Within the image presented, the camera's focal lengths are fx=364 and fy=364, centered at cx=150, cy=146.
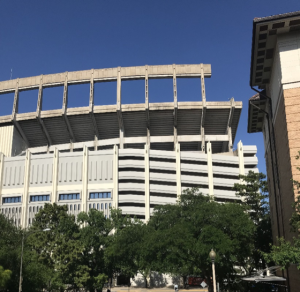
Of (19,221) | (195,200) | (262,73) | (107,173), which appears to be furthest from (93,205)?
(262,73)

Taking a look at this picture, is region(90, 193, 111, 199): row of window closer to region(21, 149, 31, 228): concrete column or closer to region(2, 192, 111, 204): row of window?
region(2, 192, 111, 204): row of window

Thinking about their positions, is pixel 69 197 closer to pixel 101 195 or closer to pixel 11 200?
pixel 101 195

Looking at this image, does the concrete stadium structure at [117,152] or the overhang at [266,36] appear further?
the concrete stadium structure at [117,152]

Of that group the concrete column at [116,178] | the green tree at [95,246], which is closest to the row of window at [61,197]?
the concrete column at [116,178]

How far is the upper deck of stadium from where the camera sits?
87500mm

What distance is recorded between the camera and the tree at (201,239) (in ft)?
111

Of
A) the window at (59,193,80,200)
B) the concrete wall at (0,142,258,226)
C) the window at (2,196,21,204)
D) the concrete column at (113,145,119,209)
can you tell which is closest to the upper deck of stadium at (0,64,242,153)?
the concrete wall at (0,142,258,226)

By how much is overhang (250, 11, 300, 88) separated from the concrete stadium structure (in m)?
51.7

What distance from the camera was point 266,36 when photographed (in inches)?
1137

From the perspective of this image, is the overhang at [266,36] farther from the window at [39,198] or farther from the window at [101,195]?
the window at [39,198]

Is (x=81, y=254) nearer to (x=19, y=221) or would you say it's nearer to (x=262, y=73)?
(x=262, y=73)

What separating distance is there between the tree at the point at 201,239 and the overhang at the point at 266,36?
46.9 feet

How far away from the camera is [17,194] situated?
84312 millimetres

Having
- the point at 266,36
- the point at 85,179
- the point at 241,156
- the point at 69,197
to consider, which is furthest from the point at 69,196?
the point at 266,36
